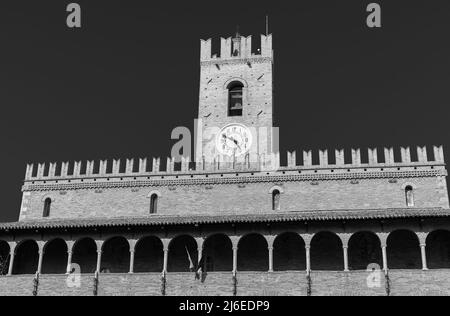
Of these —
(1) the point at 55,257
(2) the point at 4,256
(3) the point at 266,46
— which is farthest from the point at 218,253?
(3) the point at 266,46

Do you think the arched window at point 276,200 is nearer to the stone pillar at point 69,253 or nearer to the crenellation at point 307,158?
the crenellation at point 307,158

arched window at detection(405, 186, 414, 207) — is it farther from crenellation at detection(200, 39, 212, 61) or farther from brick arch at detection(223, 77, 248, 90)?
crenellation at detection(200, 39, 212, 61)

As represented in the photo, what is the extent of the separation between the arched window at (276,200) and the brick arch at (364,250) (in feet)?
13.7

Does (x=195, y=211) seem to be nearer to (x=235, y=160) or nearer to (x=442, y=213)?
(x=235, y=160)

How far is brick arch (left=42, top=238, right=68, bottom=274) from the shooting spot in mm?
31297

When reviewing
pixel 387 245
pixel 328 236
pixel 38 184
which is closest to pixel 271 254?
pixel 328 236

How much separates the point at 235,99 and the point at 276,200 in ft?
26.7

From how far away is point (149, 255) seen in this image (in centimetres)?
3086

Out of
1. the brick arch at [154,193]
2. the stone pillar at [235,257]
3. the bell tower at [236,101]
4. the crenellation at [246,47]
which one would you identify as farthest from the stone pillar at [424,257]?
the crenellation at [246,47]

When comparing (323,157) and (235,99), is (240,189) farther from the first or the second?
(235,99)

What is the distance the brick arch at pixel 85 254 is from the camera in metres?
30.9

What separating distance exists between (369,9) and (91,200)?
15578mm

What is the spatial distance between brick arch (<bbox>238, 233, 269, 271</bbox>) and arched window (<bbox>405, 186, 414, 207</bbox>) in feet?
21.9

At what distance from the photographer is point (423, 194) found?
31.4 metres
